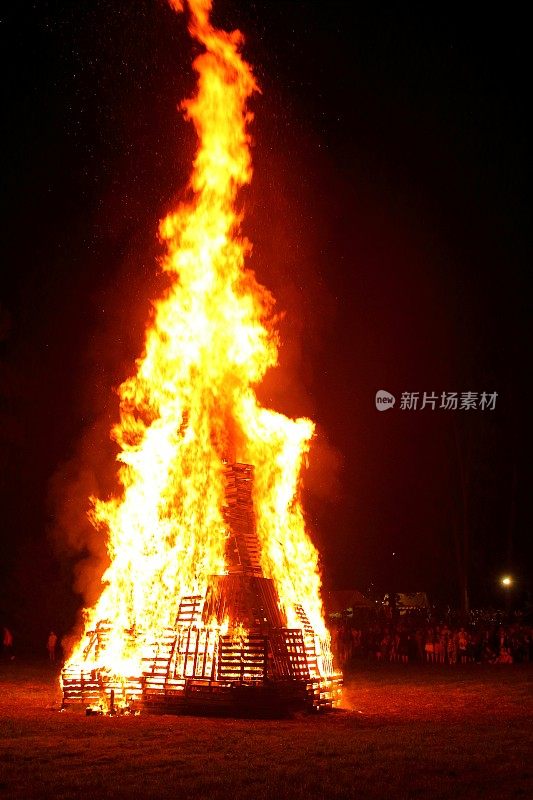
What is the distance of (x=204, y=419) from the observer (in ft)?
56.5

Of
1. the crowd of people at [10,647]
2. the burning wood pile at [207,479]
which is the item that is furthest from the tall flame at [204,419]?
the crowd of people at [10,647]

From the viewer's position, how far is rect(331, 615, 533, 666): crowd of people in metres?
27.7

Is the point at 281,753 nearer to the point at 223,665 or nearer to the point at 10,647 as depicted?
the point at 223,665

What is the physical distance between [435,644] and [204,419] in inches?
565

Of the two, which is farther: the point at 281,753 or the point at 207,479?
the point at 207,479

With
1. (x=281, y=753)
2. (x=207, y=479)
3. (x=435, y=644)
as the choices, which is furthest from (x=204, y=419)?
(x=435, y=644)

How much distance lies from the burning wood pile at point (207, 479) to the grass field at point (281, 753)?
4.66 ft

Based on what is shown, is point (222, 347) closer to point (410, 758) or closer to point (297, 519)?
point (297, 519)

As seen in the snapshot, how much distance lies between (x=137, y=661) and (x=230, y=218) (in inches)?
325

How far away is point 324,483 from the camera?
38250 millimetres

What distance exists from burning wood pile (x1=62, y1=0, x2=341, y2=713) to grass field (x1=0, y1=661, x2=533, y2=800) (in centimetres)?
142

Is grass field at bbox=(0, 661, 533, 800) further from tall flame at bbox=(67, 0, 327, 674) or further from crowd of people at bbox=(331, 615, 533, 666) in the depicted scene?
crowd of people at bbox=(331, 615, 533, 666)

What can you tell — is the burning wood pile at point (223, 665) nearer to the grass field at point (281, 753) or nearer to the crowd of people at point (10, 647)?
the grass field at point (281, 753)

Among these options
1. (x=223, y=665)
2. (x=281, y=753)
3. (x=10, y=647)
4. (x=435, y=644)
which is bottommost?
(x=281, y=753)
